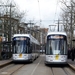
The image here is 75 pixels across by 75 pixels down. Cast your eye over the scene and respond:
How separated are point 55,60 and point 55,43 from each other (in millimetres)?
1783

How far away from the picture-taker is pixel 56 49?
29.7 metres

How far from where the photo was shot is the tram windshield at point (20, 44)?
34906 mm

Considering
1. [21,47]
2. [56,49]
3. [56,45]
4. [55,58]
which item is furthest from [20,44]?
[55,58]

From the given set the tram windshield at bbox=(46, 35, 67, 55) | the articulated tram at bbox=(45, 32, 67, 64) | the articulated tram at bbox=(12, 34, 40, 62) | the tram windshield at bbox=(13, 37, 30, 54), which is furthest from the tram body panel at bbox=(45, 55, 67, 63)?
the tram windshield at bbox=(13, 37, 30, 54)

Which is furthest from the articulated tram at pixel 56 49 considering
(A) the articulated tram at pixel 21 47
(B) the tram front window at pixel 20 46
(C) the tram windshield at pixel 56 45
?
(B) the tram front window at pixel 20 46

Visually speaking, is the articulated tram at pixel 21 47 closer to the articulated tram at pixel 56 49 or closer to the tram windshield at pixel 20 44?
the tram windshield at pixel 20 44

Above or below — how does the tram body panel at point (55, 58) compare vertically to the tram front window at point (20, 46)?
below

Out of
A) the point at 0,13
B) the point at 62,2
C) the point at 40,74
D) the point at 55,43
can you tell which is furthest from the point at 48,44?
the point at 0,13

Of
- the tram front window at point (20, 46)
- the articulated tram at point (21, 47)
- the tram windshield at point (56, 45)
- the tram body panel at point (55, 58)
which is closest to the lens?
the tram body panel at point (55, 58)

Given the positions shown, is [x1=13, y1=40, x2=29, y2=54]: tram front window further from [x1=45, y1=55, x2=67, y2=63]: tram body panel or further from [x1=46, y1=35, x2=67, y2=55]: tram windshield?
[x1=45, y1=55, x2=67, y2=63]: tram body panel

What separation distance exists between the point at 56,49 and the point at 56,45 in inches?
16.4

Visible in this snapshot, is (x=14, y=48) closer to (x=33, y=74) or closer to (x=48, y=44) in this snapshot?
(x=48, y=44)

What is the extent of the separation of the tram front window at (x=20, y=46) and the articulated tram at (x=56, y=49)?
564 centimetres

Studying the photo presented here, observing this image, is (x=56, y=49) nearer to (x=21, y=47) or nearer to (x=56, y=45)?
(x=56, y=45)
